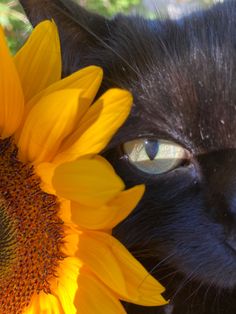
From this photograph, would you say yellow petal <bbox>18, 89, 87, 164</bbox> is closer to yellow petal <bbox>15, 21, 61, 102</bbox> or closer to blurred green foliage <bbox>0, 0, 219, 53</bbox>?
yellow petal <bbox>15, 21, 61, 102</bbox>

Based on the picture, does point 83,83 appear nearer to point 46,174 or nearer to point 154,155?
point 46,174

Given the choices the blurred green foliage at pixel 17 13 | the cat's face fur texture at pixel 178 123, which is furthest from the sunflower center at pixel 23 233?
the blurred green foliage at pixel 17 13

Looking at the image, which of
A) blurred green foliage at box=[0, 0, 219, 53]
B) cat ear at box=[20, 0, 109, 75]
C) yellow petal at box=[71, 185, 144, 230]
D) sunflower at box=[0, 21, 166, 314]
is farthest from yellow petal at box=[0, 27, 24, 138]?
blurred green foliage at box=[0, 0, 219, 53]

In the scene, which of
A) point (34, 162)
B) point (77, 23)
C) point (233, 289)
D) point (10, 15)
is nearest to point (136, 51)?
point (77, 23)

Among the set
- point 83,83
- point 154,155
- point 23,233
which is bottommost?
point 154,155

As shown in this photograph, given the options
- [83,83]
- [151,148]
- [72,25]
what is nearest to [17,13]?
[72,25]

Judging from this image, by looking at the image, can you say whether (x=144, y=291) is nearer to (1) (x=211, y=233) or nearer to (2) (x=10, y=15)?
(1) (x=211, y=233)
